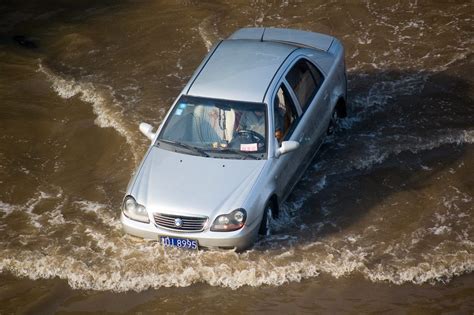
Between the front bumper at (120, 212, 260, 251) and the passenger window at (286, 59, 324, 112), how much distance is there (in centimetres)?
207

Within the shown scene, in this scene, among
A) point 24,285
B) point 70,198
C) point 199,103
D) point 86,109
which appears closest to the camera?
point 24,285

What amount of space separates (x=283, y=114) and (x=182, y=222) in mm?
2002

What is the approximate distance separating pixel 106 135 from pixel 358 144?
3646mm

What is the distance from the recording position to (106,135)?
12.4 meters

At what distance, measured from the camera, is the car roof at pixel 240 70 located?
9.99 meters

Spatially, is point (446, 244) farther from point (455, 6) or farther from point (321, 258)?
point (455, 6)

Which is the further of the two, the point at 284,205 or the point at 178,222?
the point at 284,205

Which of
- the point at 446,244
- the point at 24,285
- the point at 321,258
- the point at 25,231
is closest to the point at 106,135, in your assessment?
the point at 25,231

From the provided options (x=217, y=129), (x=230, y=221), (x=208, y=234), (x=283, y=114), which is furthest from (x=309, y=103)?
(x=208, y=234)

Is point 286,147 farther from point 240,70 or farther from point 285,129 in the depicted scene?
point 240,70

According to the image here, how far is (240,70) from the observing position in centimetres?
1038

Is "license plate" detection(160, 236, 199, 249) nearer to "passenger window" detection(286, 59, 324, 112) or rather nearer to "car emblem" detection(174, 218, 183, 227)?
"car emblem" detection(174, 218, 183, 227)

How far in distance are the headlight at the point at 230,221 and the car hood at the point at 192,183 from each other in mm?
63

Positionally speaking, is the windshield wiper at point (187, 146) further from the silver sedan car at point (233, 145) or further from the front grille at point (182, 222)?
the front grille at point (182, 222)
